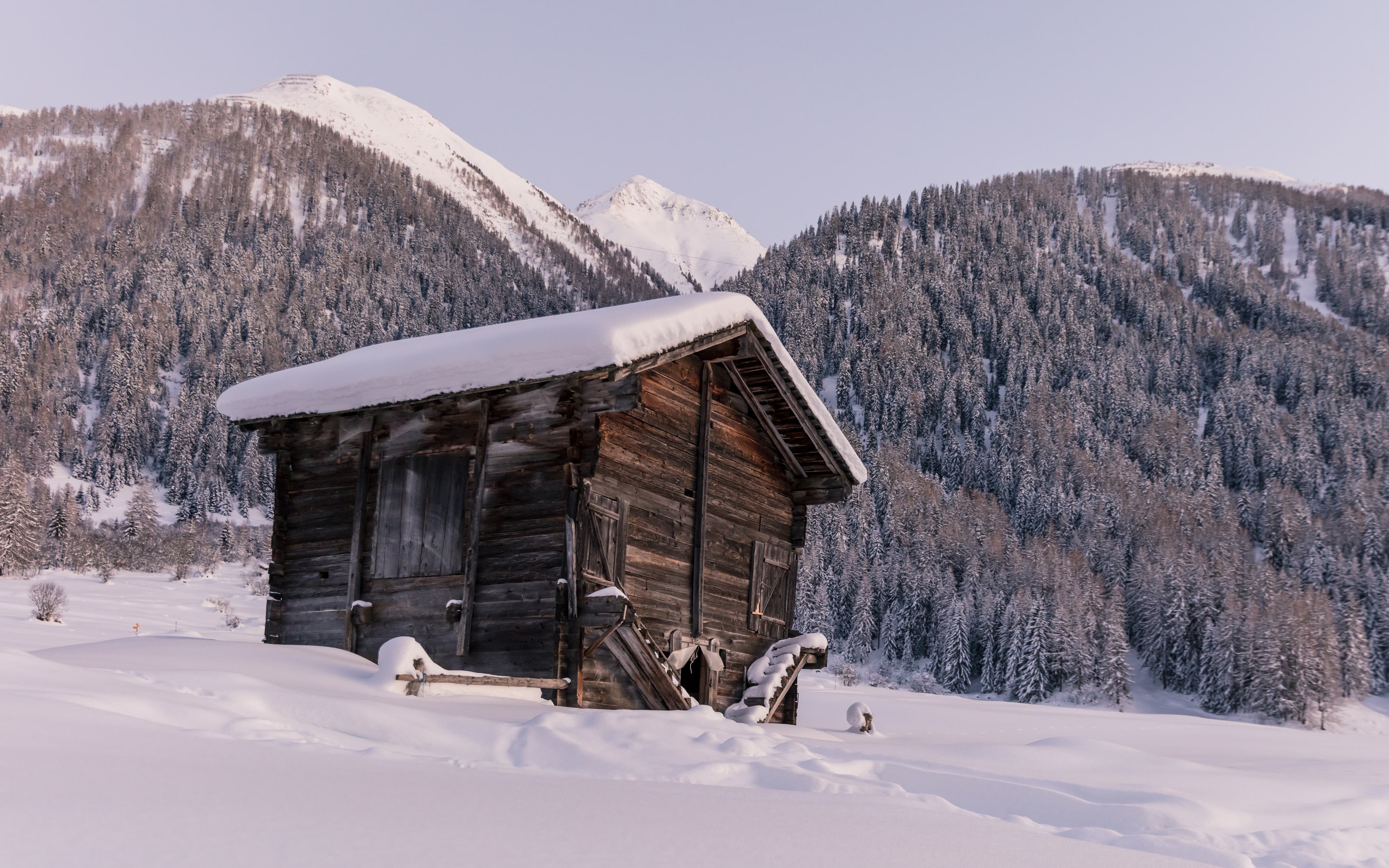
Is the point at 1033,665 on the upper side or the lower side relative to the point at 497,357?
lower

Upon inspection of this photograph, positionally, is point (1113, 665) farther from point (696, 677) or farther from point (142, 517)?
point (142, 517)

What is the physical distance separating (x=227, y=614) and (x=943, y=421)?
115230 mm

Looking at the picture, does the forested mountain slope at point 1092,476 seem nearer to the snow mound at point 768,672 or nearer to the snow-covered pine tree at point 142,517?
the snow-covered pine tree at point 142,517

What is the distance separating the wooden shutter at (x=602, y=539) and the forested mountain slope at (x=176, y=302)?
364 feet

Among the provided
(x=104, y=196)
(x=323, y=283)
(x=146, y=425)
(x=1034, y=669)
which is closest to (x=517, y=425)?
(x=1034, y=669)

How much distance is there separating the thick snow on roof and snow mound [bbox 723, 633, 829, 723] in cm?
475

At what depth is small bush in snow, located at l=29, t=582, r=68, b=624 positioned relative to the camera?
137 feet

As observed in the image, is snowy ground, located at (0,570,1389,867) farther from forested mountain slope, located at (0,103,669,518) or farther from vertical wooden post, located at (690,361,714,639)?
forested mountain slope, located at (0,103,669,518)

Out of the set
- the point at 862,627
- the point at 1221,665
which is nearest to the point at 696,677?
the point at 1221,665

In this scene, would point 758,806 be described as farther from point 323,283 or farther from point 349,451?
point 323,283

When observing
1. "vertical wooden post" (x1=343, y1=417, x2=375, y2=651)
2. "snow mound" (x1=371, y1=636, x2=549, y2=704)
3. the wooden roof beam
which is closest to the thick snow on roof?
the wooden roof beam

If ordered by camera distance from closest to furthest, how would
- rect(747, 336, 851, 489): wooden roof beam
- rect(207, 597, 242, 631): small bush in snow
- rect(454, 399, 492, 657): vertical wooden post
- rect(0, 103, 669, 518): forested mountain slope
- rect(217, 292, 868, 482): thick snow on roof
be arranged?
rect(217, 292, 868, 482): thick snow on roof, rect(454, 399, 492, 657): vertical wooden post, rect(747, 336, 851, 489): wooden roof beam, rect(207, 597, 242, 631): small bush in snow, rect(0, 103, 669, 518): forested mountain slope

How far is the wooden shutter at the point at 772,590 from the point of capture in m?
18.5

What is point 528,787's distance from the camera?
244 inches
